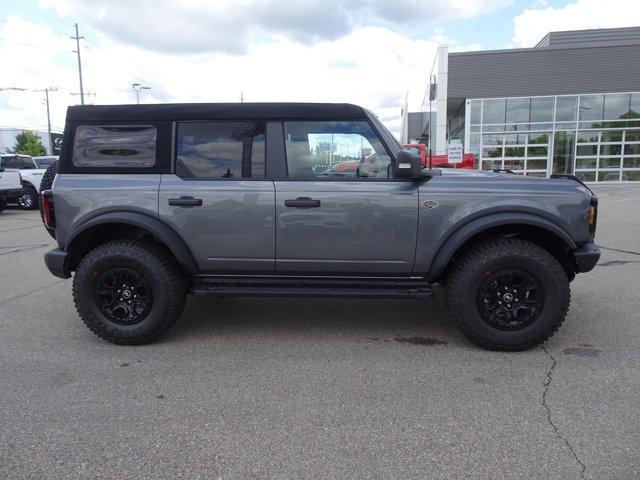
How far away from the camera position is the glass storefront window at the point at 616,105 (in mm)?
21953

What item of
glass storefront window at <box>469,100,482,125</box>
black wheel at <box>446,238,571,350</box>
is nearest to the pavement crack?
black wheel at <box>446,238,571,350</box>

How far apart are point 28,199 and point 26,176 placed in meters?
0.95

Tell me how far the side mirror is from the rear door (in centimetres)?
103

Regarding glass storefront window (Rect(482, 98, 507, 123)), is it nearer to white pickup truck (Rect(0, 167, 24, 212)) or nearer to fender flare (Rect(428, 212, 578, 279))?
white pickup truck (Rect(0, 167, 24, 212))

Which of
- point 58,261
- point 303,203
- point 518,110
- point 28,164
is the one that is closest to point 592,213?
point 303,203

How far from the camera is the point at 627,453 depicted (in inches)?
100

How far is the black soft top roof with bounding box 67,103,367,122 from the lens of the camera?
156 inches

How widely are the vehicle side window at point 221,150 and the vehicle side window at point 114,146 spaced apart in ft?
0.88

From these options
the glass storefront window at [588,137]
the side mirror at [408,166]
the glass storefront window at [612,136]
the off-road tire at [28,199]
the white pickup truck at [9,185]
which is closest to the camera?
the side mirror at [408,166]

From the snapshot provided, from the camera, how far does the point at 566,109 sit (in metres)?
22.3

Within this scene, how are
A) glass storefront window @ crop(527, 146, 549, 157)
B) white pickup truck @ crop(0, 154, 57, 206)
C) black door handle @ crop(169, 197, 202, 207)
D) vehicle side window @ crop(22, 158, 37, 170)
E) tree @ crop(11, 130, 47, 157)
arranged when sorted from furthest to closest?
tree @ crop(11, 130, 47, 157) → glass storefront window @ crop(527, 146, 549, 157) → vehicle side window @ crop(22, 158, 37, 170) → white pickup truck @ crop(0, 154, 57, 206) → black door handle @ crop(169, 197, 202, 207)

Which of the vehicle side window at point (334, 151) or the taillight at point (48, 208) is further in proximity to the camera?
the taillight at point (48, 208)

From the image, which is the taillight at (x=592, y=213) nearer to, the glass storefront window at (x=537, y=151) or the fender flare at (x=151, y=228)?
the fender flare at (x=151, y=228)

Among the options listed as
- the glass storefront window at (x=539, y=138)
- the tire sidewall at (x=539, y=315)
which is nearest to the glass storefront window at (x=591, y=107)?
the glass storefront window at (x=539, y=138)
